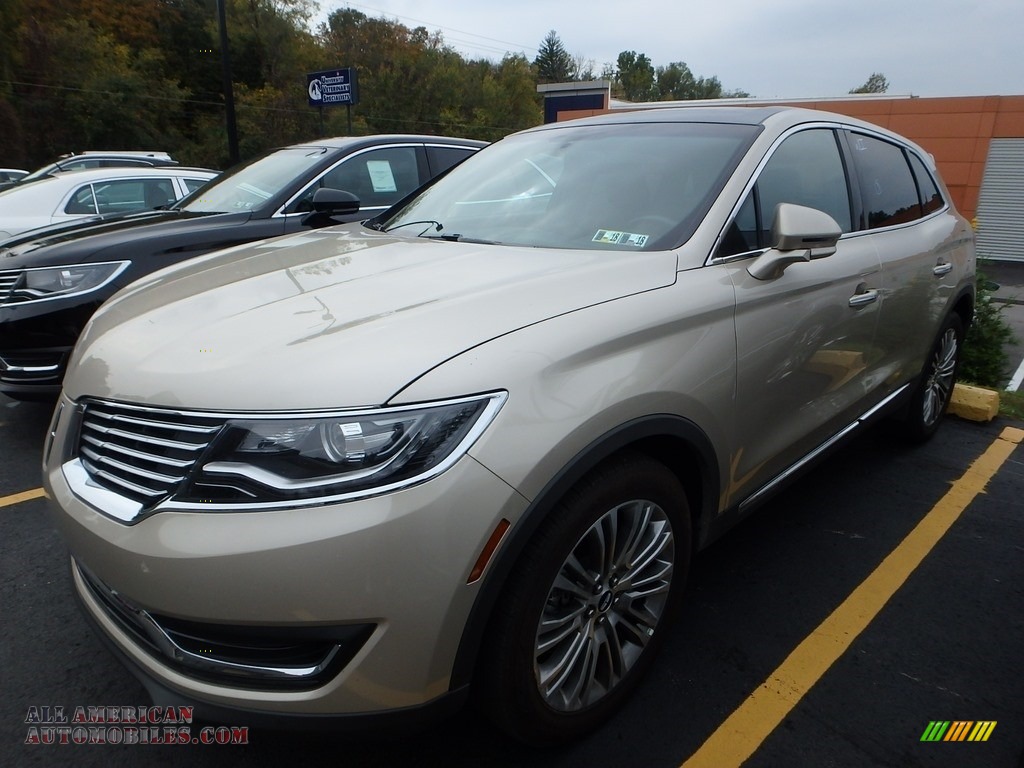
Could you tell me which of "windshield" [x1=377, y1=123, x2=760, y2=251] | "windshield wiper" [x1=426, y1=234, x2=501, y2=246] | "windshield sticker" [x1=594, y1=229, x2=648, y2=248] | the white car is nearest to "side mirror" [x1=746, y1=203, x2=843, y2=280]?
"windshield" [x1=377, y1=123, x2=760, y2=251]

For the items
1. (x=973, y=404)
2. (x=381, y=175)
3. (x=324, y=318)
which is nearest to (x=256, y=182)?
(x=381, y=175)

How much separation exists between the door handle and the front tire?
1274 millimetres

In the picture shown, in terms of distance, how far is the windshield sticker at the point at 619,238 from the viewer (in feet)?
7.43

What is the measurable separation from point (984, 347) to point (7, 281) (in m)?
7.00

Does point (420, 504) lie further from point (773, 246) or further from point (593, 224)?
point (773, 246)

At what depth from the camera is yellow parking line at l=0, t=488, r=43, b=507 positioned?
3407 mm

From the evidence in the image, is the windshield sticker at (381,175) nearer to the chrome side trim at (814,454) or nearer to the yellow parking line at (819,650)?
the chrome side trim at (814,454)

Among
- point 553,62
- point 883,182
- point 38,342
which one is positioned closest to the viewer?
point 883,182

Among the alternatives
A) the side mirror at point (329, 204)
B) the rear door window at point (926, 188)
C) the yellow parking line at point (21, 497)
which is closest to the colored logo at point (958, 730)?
the rear door window at point (926, 188)

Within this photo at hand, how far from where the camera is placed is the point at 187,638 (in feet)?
5.06

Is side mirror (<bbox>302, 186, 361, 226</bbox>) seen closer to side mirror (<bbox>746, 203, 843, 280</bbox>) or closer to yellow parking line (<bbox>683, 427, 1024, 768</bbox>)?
side mirror (<bbox>746, 203, 843, 280</bbox>)

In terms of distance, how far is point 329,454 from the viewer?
1446 mm

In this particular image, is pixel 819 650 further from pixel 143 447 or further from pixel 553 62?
pixel 553 62

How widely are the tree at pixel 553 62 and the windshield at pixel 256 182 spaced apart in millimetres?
90520
